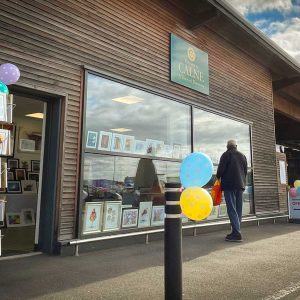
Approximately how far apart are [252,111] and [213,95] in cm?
215

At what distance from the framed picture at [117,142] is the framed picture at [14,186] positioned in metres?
3.55

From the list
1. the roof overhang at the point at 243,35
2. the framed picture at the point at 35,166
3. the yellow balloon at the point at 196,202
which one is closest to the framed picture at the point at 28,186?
the framed picture at the point at 35,166

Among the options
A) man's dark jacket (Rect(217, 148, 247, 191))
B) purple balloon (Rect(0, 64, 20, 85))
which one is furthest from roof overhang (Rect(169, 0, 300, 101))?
purple balloon (Rect(0, 64, 20, 85))

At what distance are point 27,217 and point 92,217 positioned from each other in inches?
121

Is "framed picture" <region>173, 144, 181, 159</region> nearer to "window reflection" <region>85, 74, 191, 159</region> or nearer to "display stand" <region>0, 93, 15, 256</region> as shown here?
"window reflection" <region>85, 74, 191, 159</region>

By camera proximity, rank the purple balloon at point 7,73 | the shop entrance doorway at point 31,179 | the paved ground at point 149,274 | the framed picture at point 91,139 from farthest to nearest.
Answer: the framed picture at point 91,139 → the shop entrance doorway at point 31,179 → the purple balloon at point 7,73 → the paved ground at point 149,274

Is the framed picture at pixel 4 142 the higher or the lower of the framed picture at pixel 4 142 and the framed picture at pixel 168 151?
the lower

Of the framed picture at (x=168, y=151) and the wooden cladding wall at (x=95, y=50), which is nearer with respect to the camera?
the wooden cladding wall at (x=95, y=50)

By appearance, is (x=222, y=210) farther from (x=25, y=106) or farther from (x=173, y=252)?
(x=173, y=252)

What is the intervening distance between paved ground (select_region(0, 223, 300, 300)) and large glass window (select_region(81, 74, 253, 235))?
76cm

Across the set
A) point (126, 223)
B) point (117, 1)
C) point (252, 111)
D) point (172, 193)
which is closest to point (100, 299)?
point (172, 193)

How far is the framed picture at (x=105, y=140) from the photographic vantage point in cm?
576

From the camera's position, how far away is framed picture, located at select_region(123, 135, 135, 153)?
6.25 metres

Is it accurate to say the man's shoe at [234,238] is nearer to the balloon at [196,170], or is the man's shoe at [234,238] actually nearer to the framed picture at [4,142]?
the balloon at [196,170]
